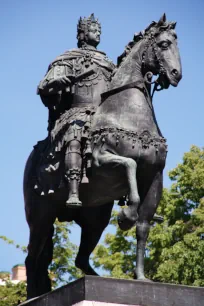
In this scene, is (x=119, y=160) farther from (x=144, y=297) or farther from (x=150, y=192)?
(x=144, y=297)

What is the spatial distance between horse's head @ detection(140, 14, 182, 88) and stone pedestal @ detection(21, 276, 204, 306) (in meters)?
3.01

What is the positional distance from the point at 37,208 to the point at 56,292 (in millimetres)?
2127

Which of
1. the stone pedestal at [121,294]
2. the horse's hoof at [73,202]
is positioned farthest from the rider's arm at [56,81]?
the stone pedestal at [121,294]

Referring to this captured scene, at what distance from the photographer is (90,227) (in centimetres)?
1211

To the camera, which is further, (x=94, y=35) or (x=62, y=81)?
(x=94, y=35)

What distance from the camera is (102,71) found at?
38.7ft

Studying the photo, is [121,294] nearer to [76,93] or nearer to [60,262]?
[76,93]

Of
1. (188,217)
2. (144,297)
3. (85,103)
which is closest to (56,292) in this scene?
(144,297)

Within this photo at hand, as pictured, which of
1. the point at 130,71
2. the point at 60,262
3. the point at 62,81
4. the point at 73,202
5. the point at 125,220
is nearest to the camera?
the point at 125,220

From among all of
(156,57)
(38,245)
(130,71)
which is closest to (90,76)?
(130,71)

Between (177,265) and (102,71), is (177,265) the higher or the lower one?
the lower one

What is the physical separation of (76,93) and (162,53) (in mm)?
1551

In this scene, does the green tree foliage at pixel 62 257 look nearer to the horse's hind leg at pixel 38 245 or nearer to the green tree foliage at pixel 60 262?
the green tree foliage at pixel 60 262

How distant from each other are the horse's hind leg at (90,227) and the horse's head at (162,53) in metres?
2.30
